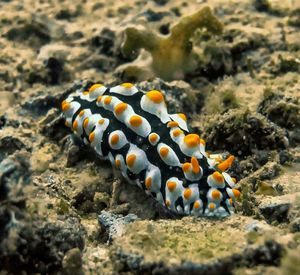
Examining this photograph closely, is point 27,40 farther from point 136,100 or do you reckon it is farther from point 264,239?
point 264,239

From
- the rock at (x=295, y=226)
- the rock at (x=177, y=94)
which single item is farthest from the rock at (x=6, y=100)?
the rock at (x=295, y=226)

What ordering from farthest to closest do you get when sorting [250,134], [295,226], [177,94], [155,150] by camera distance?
[177,94], [250,134], [155,150], [295,226]

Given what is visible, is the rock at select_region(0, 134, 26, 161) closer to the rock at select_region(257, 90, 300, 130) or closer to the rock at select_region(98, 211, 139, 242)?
the rock at select_region(98, 211, 139, 242)

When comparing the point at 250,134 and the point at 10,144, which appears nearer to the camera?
the point at 250,134

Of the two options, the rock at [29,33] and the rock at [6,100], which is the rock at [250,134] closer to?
the rock at [6,100]

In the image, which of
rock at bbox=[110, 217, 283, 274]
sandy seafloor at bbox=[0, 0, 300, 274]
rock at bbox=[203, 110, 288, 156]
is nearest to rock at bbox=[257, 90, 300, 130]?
sandy seafloor at bbox=[0, 0, 300, 274]

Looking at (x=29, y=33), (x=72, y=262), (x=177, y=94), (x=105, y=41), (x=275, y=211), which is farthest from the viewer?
(x=29, y=33)

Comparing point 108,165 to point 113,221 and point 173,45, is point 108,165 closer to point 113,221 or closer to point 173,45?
point 113,221

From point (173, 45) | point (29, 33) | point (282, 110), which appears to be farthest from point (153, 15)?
point (282, 110)
